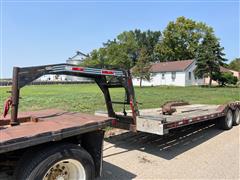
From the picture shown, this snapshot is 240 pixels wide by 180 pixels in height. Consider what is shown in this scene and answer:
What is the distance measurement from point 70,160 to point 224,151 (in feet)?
12.5

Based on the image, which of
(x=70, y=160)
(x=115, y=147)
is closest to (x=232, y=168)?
(x=115, y=147)

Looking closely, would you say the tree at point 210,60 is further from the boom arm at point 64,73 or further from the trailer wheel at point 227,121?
the boom arm at point 64,73

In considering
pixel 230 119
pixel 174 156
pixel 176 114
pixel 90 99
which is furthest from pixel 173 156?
pixel 90 99

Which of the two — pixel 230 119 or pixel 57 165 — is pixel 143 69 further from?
pixel 57 165

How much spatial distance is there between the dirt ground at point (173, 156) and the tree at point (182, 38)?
172 ft

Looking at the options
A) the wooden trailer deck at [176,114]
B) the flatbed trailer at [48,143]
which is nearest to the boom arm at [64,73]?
the flatbed trailer at [48,143]

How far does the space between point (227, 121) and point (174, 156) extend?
357 centimetres

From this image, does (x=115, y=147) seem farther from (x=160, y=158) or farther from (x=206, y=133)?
(x=206, y=133)

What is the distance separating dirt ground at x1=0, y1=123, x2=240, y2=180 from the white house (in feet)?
123

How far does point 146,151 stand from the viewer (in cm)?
538

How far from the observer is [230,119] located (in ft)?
26.1

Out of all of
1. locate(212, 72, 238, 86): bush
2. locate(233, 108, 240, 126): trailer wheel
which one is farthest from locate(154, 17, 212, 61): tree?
locate(233, 108, 240, 126): trailer wheel

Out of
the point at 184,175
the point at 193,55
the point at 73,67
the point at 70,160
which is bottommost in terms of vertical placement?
the point at 184,175

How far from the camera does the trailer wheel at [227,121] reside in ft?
25.1
